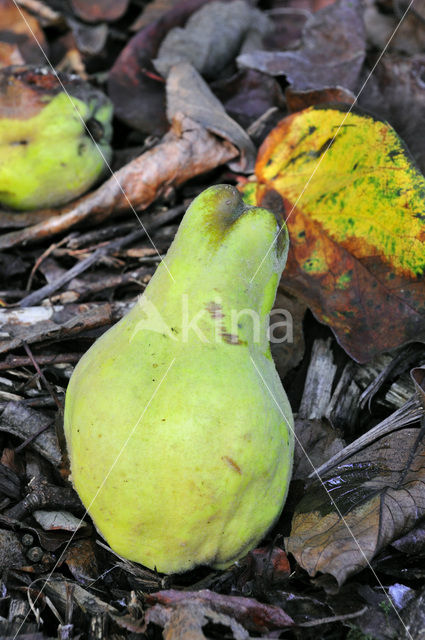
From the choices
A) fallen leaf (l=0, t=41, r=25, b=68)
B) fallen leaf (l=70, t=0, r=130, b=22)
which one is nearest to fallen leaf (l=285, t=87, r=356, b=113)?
fallen leaf (l=70, t=0, r=130, b=22)

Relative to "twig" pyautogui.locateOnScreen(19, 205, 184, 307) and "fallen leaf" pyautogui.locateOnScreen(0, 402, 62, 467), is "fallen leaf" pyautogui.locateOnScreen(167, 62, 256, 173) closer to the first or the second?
"twig" pyautogui.locateOnScreen(19, 205, 184, 307)

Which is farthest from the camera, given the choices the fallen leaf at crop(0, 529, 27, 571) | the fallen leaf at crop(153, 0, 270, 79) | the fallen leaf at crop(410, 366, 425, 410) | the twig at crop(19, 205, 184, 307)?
the fallen leaf at crop(153, 0, 270, 79)

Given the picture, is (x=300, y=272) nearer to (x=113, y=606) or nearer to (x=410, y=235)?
(x=410, y=235)

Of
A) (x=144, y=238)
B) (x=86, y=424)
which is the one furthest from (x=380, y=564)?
(x=144, y=238)

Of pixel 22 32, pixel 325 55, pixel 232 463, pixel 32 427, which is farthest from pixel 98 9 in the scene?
pixel 232 463

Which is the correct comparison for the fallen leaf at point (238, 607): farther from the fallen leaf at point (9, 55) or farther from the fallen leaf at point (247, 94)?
the fallen leaf at point (9, 55)

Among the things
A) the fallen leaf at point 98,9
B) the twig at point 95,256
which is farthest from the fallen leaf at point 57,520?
the fallen leaf at point 98,9
